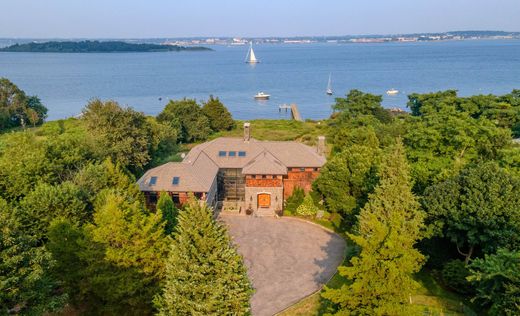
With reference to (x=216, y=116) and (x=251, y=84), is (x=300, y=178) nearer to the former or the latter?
(x=216, y=116)

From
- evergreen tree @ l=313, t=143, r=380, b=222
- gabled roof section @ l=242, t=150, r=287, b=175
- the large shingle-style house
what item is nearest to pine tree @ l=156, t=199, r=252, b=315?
the large shingle-style house

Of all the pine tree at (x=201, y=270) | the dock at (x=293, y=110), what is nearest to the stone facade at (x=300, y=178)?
the pine tree at (x=201, y=270)

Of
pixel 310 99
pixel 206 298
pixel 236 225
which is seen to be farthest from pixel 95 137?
pixel 310 99

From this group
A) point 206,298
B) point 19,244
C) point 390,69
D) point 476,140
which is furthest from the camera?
point 390,69

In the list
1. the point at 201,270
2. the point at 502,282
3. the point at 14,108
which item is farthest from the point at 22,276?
the point at 14,108

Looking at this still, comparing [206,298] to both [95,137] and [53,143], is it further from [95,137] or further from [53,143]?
[95,137]

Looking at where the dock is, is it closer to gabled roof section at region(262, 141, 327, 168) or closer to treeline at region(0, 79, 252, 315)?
gabled roof section at region(262, 141, 327, 168)
